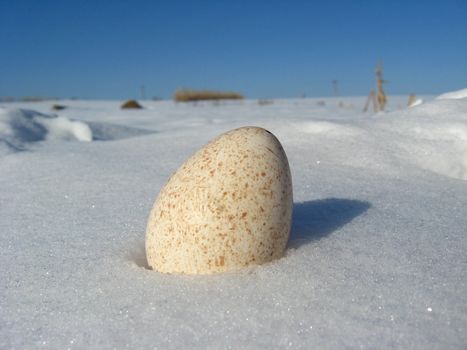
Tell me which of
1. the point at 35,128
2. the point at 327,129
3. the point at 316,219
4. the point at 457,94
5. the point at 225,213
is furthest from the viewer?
the point at 35,128

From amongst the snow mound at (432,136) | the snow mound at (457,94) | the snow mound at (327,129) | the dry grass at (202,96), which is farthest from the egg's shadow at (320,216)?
the dry grass at (202,96)

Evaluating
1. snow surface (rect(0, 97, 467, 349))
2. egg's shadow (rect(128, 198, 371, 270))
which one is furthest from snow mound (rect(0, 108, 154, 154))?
egg's shadow (rect(128, 198, 371, 270))

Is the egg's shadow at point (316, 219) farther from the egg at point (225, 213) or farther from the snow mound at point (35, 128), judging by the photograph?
the snow mound at point (35, 128)

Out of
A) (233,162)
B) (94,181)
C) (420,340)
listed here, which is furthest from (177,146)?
(420,340)

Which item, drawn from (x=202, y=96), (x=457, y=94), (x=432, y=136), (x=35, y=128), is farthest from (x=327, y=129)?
(x=202, y=96)

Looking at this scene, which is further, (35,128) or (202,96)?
(202,96)

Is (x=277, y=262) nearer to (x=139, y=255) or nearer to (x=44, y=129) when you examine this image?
(x=139, y=255)
